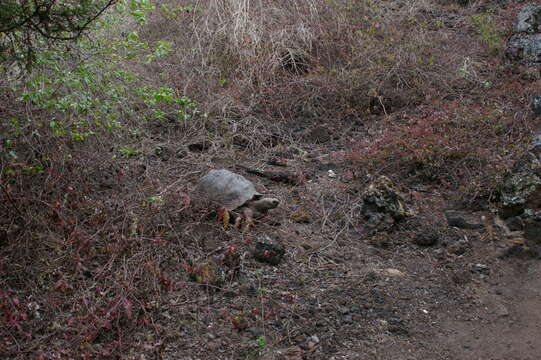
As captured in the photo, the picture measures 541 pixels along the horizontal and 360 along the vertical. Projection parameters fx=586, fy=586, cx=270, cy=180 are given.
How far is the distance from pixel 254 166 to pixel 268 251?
5.29 feet

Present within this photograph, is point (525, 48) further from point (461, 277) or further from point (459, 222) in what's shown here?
point (461, 277)

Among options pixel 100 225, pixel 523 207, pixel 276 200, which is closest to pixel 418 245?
pixel 523 207

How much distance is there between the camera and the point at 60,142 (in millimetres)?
4266

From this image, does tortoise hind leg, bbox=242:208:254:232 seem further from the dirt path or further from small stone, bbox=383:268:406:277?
the dirt path

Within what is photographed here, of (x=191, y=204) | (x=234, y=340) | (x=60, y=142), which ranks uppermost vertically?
(x=60, y=142)

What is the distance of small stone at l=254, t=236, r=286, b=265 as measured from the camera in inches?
160

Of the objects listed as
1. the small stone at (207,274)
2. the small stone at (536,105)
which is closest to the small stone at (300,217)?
the small stone at (207,274)

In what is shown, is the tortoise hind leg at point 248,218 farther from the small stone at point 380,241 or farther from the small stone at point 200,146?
the small stone at point 200,146

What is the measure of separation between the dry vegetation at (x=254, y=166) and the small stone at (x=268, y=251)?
0.28ft

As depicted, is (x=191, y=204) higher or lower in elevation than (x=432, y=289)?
higher

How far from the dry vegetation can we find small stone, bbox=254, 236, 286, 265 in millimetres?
87

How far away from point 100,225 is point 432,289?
231 cm

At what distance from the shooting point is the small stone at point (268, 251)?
13.3ft

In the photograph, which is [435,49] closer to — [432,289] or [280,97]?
[280,97]
